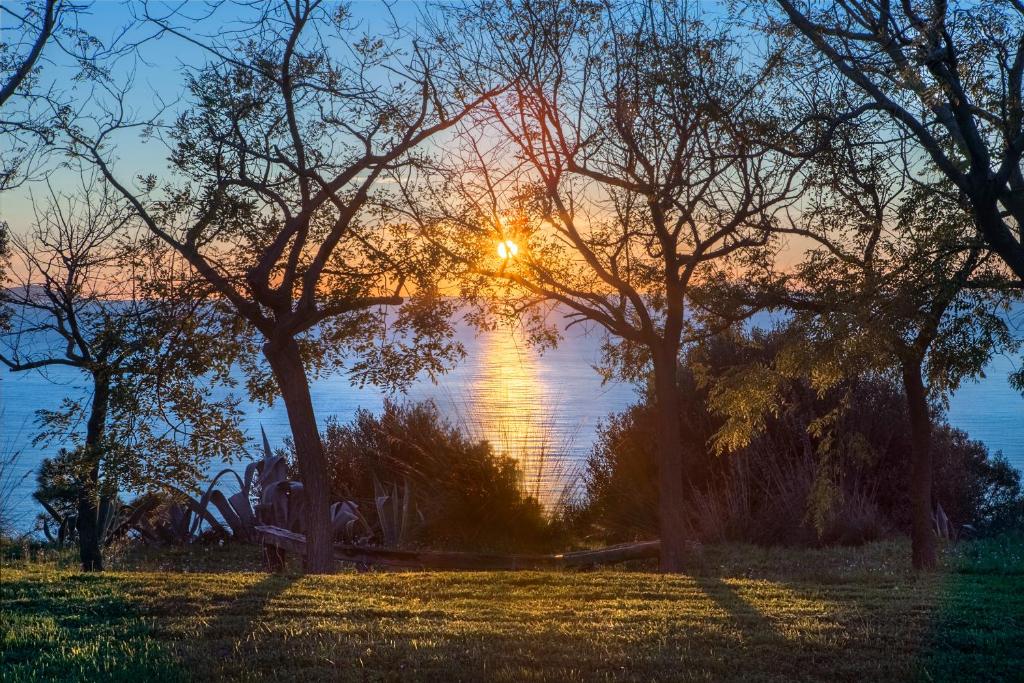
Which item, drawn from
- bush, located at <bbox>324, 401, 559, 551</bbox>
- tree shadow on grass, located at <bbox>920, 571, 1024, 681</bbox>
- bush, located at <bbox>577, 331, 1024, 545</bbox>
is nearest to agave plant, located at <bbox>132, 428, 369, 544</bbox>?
bush, located at <bbox>324, 401, 559, 551</bbox>

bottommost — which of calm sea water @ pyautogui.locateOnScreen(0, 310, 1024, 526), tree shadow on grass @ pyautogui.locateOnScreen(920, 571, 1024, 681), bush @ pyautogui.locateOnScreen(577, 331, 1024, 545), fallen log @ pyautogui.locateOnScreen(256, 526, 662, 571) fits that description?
tree shadow on grass @ pyautogui.locateOnScreen(920, 571, 1024, 681)

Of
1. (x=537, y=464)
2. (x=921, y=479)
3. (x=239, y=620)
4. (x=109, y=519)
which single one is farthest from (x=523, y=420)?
(x=239, y=620)

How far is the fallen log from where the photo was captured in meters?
13.8

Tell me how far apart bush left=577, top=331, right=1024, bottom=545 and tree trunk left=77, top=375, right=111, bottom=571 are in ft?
27.1

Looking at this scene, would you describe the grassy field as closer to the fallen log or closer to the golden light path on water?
the fallen log

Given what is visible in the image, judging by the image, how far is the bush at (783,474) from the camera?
16250mm

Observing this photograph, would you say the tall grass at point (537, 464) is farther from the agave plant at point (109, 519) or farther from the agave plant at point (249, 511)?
the agave plant at point (109, 519)

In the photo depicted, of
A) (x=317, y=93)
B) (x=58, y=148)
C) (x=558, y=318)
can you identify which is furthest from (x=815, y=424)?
(x=58, y=148)

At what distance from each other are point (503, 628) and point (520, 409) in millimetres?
24311

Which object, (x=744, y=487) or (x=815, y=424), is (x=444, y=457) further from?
(x=815, y=424)

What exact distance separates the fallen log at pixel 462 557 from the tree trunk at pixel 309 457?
5.50 feet

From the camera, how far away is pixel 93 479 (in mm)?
11297

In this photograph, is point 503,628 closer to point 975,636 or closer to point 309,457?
point 975,636

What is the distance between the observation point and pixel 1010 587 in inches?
394
